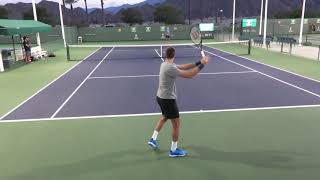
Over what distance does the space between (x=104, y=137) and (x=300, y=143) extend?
439cm

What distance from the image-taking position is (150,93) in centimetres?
1289

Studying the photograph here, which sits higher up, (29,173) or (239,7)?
(239,7)

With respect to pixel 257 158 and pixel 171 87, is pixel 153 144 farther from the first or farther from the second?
pixel 257 158

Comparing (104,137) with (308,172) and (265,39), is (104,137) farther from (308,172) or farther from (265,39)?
(265,39)

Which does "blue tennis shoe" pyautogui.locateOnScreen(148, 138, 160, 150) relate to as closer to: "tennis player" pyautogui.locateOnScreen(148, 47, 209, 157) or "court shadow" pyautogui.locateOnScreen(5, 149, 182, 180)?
"court shadow" pyautogui.locateOnScreen(5, 149, 182, 180)

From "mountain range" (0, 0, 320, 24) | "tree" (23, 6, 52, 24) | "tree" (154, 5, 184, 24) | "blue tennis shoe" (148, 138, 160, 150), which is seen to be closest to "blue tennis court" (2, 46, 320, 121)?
"blue tennis shoe" (148, 138, 160, 150)

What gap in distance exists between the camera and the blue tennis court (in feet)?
34.8

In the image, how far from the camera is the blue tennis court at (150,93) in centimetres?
1059

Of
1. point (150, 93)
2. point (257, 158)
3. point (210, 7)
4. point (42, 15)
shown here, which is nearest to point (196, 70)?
point (257, 158)

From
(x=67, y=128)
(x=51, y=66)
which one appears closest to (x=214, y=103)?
(x=67, y=128)

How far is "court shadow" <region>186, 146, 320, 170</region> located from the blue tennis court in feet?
10.6

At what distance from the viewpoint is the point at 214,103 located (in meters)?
11.2

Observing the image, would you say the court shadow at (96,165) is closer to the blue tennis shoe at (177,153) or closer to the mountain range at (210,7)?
the blue tennis shoe at (177,153)

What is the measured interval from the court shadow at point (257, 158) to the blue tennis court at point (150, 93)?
10.6ft
